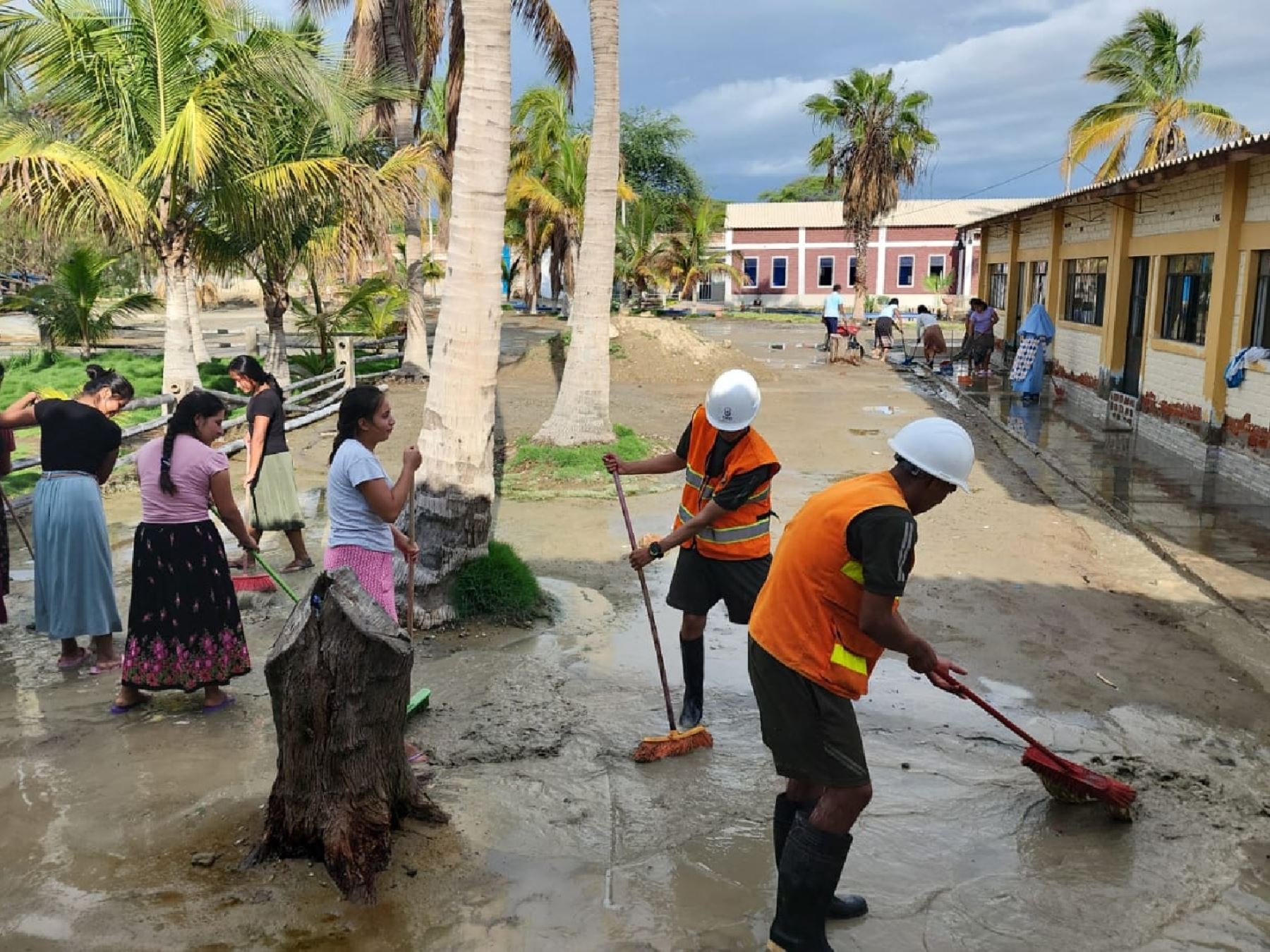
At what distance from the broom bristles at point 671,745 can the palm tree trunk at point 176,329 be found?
Answer: 9.91m

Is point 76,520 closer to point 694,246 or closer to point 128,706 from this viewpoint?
point 128,706

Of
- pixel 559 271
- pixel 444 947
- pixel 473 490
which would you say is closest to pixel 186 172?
pixel 473 490

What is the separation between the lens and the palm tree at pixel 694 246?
39344mm

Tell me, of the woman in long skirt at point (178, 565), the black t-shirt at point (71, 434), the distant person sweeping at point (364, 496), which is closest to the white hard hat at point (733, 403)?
the distant person sweeping at point (364, 496)

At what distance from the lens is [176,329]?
41.5ft

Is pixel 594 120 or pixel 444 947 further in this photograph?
pixel 594 120

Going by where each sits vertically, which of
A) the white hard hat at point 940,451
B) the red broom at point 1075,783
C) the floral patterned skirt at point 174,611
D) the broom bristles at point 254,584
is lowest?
the broom bristles at point 254,584

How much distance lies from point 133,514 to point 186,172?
4756 mm

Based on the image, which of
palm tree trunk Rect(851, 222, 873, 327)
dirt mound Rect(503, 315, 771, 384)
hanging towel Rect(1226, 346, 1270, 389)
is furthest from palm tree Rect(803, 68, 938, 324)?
hanging towel Rect(1226, 346, 1270, 389)

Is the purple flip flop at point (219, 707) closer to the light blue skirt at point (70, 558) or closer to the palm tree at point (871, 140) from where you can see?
the light blue skirt at point (70, 558)

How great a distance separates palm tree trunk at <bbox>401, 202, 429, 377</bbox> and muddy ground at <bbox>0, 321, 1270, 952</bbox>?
11902mm

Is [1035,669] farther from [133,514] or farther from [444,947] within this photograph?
[133,514]

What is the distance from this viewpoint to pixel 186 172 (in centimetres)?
1211

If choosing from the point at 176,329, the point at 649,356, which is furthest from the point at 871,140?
the point at 176,329
